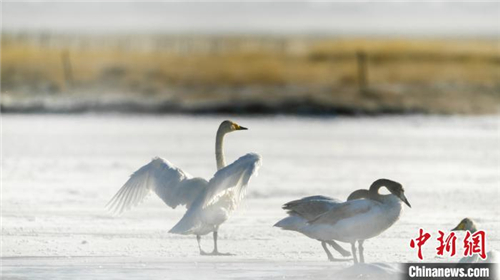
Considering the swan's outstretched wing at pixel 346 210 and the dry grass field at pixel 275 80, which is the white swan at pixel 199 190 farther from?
the dry grass field at pixel 275 80

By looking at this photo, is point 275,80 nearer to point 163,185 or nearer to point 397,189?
point 163,185

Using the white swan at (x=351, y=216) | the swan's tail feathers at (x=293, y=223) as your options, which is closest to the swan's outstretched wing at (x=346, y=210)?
the white swan at (x=351, y=216)

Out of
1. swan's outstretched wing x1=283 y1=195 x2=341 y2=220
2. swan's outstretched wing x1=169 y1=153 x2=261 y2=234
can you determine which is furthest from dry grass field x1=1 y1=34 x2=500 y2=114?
swan's outstretched wing x1=283 y1=195 x2=341 y2=220

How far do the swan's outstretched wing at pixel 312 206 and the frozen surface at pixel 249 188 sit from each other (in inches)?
13.7

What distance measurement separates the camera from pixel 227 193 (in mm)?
8047

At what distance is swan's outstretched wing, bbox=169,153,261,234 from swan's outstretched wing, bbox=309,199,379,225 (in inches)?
26.3

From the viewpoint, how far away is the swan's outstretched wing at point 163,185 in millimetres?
8242

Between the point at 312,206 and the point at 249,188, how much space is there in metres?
3.66

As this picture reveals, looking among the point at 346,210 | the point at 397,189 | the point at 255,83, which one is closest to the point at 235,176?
the point at 346,210

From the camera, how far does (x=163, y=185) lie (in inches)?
334

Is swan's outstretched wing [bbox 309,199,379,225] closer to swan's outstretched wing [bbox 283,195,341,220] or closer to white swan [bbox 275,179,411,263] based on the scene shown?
white swan [bbox 275,179,411,263]

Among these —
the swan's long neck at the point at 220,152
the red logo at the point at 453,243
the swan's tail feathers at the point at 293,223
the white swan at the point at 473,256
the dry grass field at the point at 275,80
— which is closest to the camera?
the white swan at the point at 473,256

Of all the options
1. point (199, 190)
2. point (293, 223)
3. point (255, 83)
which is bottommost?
point (293, 223)

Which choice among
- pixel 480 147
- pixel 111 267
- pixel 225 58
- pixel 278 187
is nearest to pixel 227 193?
pixel 111 267
